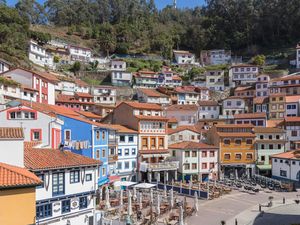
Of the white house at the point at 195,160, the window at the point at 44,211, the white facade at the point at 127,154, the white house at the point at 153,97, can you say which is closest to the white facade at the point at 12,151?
the window at the point at 44,211

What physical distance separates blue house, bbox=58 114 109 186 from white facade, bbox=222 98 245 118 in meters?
43.4

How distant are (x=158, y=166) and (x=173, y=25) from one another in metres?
109

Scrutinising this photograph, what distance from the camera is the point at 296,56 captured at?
9569 cm

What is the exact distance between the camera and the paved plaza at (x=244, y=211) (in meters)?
31.7

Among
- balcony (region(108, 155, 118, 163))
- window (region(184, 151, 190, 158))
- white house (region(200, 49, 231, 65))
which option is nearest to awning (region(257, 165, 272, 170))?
window (region(184, 151, 190, 158))

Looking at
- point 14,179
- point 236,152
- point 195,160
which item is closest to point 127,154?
point 195,160

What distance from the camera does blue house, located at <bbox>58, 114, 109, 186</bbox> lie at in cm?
3519

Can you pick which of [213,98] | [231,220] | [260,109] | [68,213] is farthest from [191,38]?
[68,213]

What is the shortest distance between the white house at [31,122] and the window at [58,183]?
26.3 feet

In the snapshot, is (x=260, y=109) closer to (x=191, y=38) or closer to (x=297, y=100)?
(x=297, y=100)

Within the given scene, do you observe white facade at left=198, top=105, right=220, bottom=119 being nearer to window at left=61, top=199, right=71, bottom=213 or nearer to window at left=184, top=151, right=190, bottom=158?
window at left=184, top=151, right=190, bottom=158

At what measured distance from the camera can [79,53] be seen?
107562 millimetres

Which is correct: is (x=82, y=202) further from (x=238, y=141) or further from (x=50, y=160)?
(x=238, y=141)

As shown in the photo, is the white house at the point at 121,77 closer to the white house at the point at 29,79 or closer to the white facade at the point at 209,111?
the white facade at the point at 209,111
